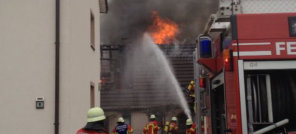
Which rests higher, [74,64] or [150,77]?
[150,77]

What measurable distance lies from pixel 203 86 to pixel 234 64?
5.01 ft

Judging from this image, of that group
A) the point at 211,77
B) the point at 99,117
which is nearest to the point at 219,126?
the point at 211,77

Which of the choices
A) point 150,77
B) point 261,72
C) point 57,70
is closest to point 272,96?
point 261,72

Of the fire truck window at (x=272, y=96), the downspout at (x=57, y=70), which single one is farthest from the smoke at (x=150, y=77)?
the fire truck window at (x=272, y=96)

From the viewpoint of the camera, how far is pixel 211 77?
4625mm

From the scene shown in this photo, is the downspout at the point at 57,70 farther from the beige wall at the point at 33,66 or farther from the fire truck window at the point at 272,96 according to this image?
the fire truck window at the point at 272,96

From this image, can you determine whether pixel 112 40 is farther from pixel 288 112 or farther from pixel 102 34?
pixel 288 112

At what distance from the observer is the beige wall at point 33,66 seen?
21.0 feet

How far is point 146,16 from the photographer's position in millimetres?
22500

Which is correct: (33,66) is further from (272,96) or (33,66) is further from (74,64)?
(272,96)

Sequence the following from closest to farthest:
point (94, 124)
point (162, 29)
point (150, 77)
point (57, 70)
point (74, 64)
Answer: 1. point (94, 124)
2. point (57, 70)
3. point (74, 64)
4. point (162, 29)
5. point (150, 77)

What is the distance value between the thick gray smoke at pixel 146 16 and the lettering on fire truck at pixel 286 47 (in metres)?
13.3

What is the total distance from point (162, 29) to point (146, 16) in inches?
71.8

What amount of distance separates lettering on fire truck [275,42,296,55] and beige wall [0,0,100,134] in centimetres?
413
